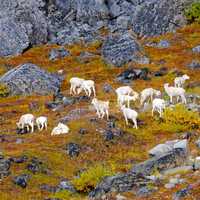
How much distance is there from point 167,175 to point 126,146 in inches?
370

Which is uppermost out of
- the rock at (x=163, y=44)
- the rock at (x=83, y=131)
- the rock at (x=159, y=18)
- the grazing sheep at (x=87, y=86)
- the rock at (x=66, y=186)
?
the rock at (x=159, y=18)

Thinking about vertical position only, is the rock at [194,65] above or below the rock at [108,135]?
above

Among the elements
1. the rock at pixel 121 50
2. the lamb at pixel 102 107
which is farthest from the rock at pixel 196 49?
the lamb at pixel 102 107

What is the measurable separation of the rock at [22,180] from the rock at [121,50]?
3761 centimetres

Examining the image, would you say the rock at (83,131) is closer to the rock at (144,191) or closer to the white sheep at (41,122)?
the white sheep at (41,122)

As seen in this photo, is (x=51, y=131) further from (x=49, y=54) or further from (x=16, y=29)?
(x=16, y=29)

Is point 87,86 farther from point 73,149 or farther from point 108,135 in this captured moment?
point 73,149

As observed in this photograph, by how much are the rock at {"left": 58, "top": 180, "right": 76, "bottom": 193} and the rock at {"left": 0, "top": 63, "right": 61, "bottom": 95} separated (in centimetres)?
2864

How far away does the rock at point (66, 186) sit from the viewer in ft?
94.0

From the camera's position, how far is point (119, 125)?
130 ft

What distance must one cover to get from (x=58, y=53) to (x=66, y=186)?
1878 inches

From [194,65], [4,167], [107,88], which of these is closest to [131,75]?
[107,88]

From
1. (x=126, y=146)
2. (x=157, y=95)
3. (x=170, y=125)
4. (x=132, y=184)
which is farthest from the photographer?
(x=157, y=95)

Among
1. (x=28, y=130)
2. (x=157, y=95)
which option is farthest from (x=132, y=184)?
(x=157, y=95)
